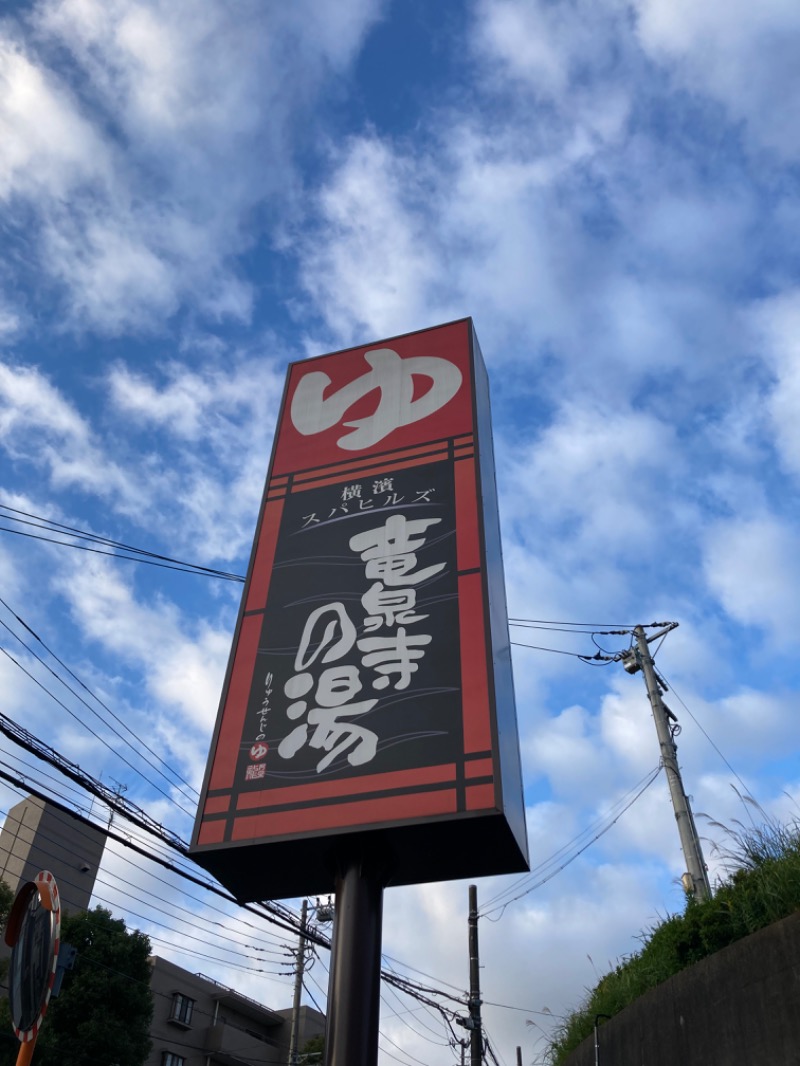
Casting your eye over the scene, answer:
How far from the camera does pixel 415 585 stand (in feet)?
27.8

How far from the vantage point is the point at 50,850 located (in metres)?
31.0

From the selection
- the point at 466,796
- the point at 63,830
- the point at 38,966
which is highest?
the point at 63,830

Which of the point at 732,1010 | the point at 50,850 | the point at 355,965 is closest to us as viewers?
the point at 732,1010

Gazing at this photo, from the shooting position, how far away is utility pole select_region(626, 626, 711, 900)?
41.0ft

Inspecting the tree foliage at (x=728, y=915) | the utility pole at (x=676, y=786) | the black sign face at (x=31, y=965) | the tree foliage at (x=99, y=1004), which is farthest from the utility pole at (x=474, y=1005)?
the black sign face at (x=31, y=965)

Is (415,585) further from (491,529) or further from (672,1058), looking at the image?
(672,1058)

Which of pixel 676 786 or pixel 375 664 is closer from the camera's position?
pixel 375 664

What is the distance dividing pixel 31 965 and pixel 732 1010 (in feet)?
13.8

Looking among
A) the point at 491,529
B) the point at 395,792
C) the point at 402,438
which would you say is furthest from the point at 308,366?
the point at 395,792

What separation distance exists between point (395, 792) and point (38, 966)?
3088 mm

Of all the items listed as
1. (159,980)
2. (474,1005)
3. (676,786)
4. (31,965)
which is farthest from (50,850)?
(31,965)

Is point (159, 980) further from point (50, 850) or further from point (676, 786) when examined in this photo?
point (676, 786)

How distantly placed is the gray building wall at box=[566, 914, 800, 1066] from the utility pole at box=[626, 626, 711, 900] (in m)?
5.09

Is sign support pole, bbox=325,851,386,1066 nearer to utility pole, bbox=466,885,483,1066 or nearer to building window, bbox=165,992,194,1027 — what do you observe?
utility pole, bbox=466,885,483,1066
